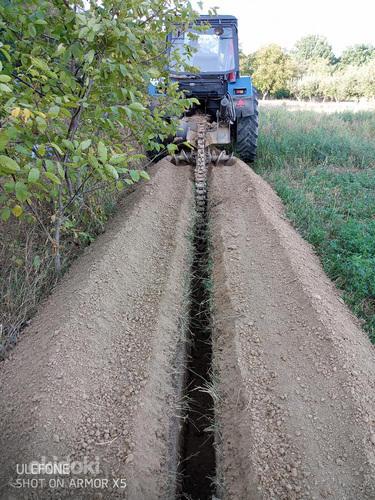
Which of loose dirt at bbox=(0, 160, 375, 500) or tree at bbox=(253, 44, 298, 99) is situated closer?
loose dirt at bbox=(0, 160, 375, 500)

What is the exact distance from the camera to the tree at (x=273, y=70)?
27688mm

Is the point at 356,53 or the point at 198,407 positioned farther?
the point at 356,53

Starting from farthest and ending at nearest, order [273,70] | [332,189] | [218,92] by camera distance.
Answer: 1. [273,70]
2. [218,92]
3. [332,189]

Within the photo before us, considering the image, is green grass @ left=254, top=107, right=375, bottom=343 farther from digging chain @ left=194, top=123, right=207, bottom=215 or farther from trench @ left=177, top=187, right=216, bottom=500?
trench @ left=177, top=187, right=216, bottom=500

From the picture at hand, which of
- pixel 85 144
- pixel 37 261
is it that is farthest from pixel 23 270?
pixel 85 144

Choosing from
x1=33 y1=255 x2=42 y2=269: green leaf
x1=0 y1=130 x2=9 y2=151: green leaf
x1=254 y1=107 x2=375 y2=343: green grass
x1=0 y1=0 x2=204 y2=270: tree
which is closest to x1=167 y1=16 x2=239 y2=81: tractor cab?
x1=254 y1=107 x2=375 y2=343: green grass

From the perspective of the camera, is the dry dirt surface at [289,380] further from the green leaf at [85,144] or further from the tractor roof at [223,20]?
the tractor roof at [223,20]

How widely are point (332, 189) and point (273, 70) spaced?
27.0 m

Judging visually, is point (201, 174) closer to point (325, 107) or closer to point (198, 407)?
point (198, 407)

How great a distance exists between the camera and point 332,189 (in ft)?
17.4

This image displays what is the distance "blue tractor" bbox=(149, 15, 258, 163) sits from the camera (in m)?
5.95

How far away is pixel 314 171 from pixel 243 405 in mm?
4803

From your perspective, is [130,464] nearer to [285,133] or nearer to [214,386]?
[214,386]

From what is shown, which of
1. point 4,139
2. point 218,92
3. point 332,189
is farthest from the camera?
point 218,92
